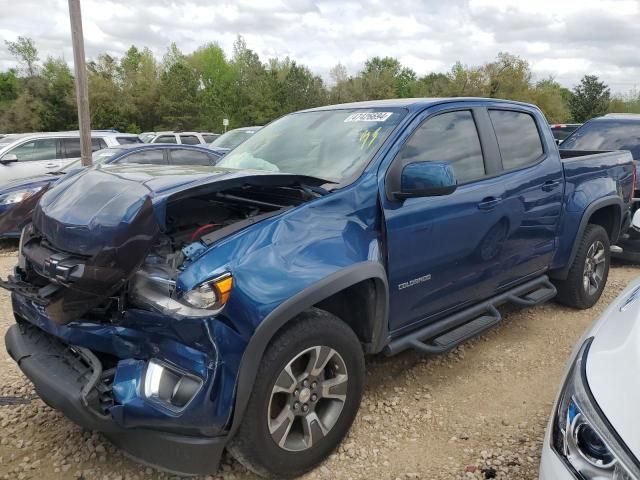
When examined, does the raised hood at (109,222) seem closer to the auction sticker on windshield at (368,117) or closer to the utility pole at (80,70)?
the auction sticker on windshield at (368,117)

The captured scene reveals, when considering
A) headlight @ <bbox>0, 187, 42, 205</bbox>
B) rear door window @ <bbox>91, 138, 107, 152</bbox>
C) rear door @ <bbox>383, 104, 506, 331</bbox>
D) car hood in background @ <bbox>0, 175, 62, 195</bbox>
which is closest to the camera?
rear door @ <bbox>383, 104, 506, 331</bbox>

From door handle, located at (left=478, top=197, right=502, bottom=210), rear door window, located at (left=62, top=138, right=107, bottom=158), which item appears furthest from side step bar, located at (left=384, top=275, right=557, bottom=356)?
rear door window, located at (left=62, top=138, right=107, bottom=158)

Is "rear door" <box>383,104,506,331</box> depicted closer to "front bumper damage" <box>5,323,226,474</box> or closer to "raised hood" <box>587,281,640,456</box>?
"raised hood" <box>587,281,640,456</box>

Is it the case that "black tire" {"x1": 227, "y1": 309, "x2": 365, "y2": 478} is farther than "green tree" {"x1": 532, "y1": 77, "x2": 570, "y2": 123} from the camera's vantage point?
No

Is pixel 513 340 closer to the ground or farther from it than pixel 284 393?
closer to the ground

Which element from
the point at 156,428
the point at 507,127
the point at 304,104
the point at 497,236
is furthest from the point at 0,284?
the point at 304,104

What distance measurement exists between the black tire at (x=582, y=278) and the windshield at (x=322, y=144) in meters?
2.49

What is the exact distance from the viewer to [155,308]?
87.9 inches

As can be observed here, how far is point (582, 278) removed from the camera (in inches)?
190

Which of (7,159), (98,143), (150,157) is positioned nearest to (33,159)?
(7,159)

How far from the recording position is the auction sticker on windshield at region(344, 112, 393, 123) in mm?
3298

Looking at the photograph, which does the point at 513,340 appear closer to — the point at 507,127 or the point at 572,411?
the point at 507,127

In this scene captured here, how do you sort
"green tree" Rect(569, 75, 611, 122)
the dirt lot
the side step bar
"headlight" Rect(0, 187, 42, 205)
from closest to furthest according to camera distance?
the dirt lot → the side step bar → "headlight" Rect(0, 187, 42, 205) → "green tree" Rect(569, 75, 611, 122)

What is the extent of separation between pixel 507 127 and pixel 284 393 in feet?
8.92
